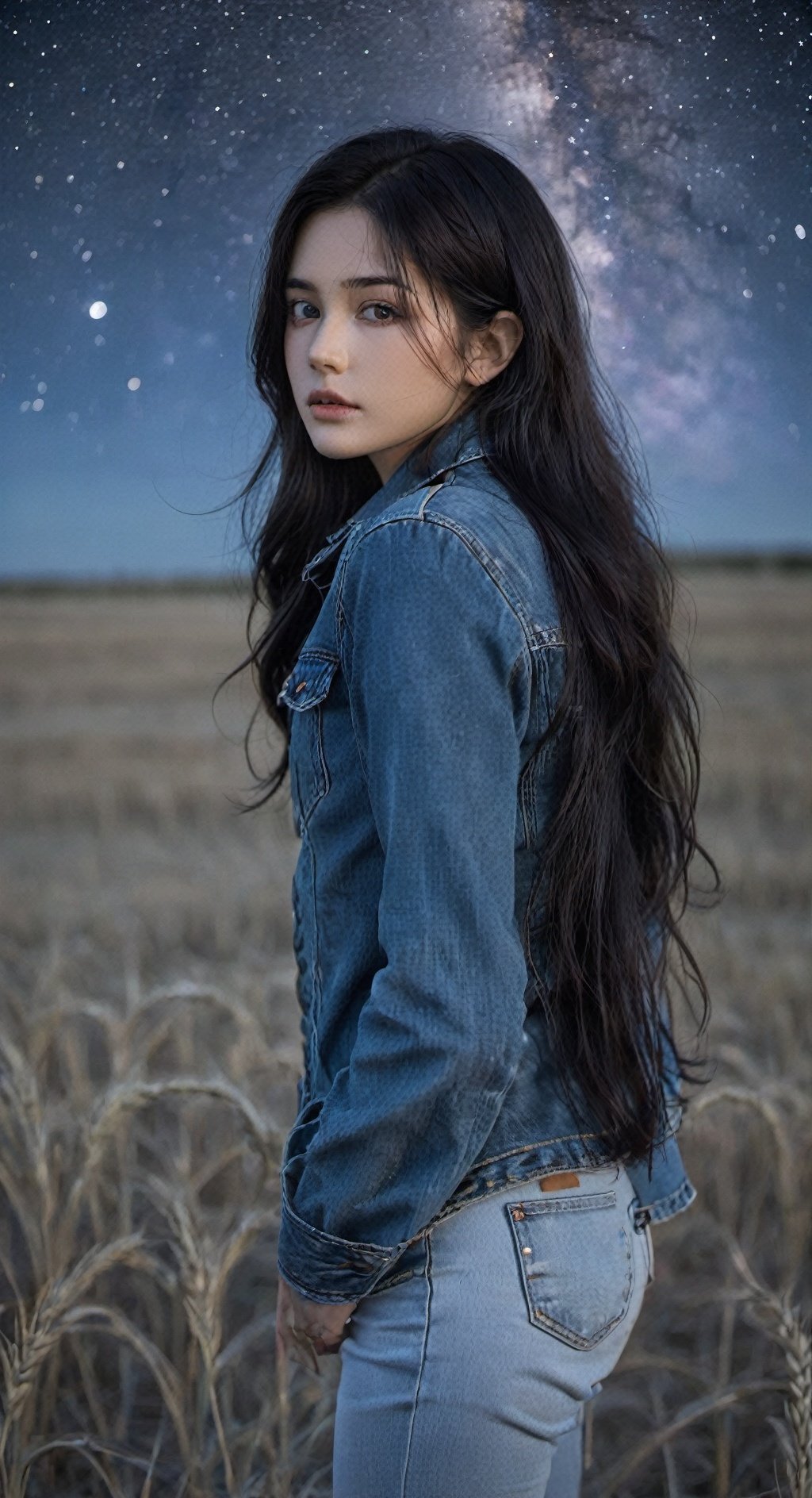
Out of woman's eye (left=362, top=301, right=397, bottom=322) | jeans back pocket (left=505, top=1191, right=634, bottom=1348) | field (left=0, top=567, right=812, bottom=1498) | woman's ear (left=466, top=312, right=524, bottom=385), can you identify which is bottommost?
field (left=0, top=567, right=812, bottom=1498)

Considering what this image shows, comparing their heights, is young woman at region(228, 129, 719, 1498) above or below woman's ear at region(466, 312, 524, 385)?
below

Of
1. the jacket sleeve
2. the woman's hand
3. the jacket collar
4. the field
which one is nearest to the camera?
the jacket sleeve

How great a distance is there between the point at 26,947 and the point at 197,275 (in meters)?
3.16

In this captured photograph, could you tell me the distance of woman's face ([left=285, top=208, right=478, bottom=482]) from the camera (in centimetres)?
126

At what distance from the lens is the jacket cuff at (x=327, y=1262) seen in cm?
111

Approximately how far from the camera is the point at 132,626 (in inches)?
687

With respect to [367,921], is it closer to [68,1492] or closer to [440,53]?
[440,53]

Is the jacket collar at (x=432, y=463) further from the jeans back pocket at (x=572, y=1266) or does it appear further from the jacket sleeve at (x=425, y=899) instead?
the jeans back pocket at (x=572, y=1266)

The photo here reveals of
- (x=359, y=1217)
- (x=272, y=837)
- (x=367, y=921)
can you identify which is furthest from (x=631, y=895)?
(x=272, y=837)

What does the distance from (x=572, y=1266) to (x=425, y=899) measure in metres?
0.36

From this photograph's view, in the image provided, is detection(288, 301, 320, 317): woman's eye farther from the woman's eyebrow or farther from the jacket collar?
the jacket collar

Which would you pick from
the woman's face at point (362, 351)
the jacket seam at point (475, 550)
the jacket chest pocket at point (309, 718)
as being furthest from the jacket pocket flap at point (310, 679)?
the woman's face at point (362, 351)

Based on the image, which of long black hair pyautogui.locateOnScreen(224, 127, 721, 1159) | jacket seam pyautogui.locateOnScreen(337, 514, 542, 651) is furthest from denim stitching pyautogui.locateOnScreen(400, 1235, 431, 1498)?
jacket seam pyautogui.locateOnScreen(337, 514, 542, 651)

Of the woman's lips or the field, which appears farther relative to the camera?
the field
